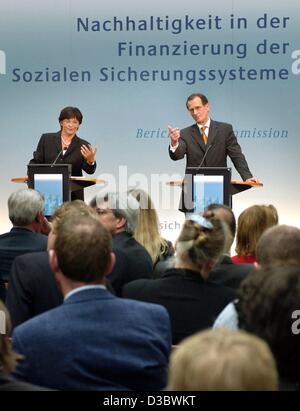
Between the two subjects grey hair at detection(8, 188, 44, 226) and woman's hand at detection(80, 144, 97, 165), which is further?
woman's hand at detection(80, 144, 97, 165)

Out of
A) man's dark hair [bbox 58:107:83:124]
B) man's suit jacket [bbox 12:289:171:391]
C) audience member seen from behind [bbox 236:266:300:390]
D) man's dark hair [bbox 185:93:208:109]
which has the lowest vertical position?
man's suit jacket [bbox 12:289:171:391]

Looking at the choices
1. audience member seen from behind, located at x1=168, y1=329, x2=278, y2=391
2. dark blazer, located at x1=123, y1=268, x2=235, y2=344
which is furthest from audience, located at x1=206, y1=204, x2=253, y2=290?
audience member seen from behind, located at x1=168, y1=329, x2=278, y2=391

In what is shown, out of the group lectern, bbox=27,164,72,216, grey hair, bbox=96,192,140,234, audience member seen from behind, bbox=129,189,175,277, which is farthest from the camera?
lectern, bbox=27,164,72,216

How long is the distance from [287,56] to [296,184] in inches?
60.7

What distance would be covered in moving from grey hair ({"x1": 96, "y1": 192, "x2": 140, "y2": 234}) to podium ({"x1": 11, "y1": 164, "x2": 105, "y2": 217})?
3446mm

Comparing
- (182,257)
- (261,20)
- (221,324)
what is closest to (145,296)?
(182,257)

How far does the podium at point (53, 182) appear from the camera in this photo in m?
7.80

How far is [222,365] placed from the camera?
145cm

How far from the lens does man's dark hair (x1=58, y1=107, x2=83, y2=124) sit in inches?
364

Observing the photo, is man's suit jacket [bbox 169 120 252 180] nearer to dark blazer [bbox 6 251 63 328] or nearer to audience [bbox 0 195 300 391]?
audience [bbox 0 195 300 391]

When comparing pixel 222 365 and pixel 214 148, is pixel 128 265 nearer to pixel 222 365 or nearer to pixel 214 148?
pixel 222 365

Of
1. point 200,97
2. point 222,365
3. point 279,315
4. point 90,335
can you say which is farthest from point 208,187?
point 222,365

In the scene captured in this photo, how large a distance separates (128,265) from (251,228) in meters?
0.70
